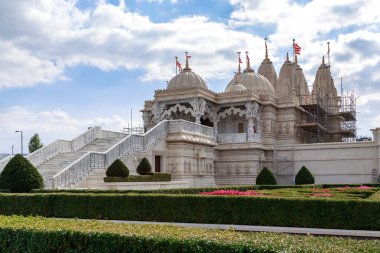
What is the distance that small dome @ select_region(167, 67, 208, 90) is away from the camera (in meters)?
43.2

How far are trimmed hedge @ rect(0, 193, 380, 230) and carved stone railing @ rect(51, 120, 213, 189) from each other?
6.48 metres

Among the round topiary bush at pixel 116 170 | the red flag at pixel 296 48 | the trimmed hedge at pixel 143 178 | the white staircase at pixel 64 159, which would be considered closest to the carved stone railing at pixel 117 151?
the white staircase at pixel 64 159

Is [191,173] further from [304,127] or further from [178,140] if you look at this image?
[304,127]

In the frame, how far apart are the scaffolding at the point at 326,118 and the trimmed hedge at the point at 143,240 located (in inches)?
1515

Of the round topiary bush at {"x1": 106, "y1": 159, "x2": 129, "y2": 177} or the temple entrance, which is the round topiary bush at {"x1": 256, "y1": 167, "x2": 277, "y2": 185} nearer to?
the temple entrance

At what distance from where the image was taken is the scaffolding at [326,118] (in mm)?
48003

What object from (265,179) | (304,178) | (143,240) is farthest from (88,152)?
(143,240)

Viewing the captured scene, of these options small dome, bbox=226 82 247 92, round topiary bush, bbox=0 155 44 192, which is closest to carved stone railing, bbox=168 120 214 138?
small dome, bbox=226 82 247 92

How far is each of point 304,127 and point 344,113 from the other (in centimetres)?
861

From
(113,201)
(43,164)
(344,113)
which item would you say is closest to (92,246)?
(113,201)

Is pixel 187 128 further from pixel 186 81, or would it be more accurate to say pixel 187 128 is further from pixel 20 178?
pixel 20 178

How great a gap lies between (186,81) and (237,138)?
6971 millimetres

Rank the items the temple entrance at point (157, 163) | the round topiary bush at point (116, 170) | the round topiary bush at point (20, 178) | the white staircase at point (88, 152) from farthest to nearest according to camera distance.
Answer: the temple entrance at point (157, 163), the round topiary bush at point (116, 170), the white staircase at point (88, 152), the round topiary bush at point (20, 178)

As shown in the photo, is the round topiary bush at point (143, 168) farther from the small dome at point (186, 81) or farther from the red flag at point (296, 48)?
the red flag at point (296, 48)
